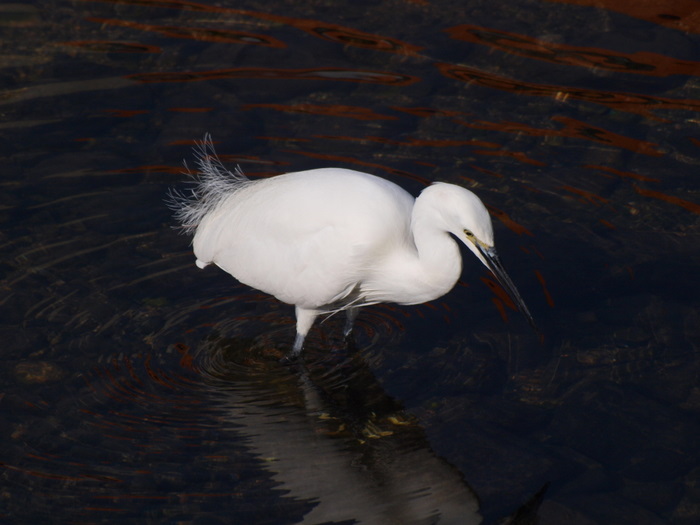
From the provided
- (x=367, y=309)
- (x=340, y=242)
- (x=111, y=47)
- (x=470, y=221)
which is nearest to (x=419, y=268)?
(x=340, y=242)

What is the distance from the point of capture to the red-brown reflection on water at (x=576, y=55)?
8312mm

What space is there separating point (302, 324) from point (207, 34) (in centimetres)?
418

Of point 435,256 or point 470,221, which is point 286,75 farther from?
point 470,221

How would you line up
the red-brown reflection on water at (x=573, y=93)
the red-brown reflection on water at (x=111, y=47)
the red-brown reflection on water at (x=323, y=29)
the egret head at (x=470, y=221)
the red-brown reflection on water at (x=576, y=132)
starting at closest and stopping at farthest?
1. the egret head at (x=470, y=221)
2. the red-brown reflection on water at (x=576, y=132)
3. the red-brown reflection on water at (x=573, y=93)
4. the red-brown reflection on water at (x=111, y=47)
5. the red-brown reflection on water at (x=323, y=29)

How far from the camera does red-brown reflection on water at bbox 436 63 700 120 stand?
7.92 meters

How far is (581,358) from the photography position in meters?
5.56

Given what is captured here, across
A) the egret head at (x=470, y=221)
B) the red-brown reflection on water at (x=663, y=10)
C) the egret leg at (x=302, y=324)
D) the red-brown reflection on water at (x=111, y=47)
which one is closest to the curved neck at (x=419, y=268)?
the egret head at (x=470, y=221)

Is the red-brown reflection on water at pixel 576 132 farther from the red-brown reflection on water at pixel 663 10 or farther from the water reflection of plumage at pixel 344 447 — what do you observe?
the water reflection of plumage at pixel 344 447

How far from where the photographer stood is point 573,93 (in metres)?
8.09

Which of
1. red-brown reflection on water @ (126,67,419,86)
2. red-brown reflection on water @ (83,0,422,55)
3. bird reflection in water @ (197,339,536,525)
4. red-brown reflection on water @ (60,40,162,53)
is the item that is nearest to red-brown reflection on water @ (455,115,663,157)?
red-brown reflection on water @ (126,67,419,86)

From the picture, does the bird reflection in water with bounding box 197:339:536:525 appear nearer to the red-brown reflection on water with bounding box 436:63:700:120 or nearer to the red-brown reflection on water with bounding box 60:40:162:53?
the red-brown reflection on water with bounding box 436:63:700:120

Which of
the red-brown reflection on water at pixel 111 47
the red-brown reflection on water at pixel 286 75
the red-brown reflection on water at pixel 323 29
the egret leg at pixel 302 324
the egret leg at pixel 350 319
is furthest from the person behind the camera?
the red-brown reflection on water at pixel 323 29

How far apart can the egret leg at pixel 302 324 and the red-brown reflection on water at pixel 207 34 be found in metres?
3.84

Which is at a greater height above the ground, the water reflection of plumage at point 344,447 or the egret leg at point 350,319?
the egret leg at point 350,319
